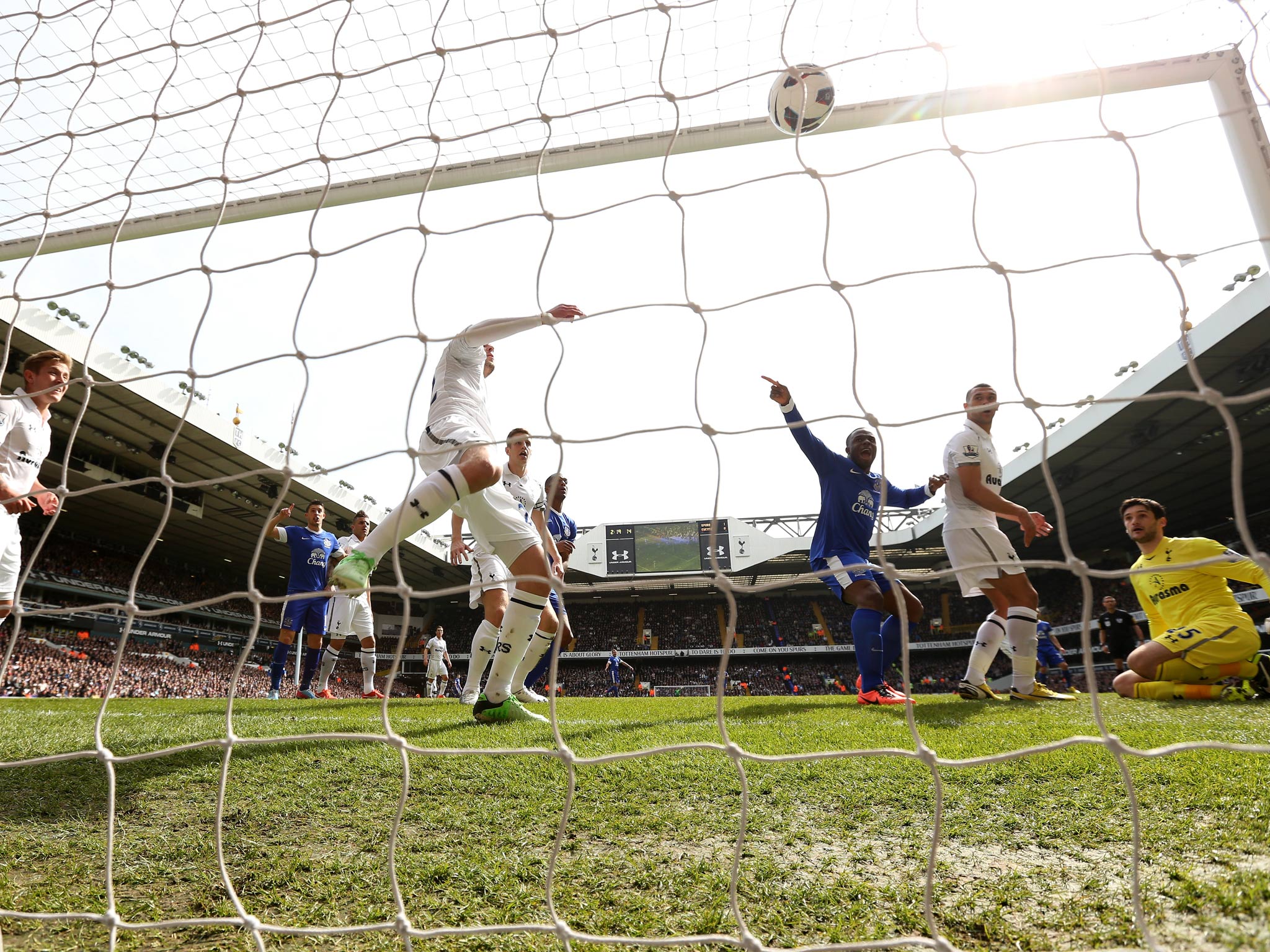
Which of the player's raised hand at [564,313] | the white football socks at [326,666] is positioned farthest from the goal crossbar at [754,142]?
the white football socks at [326,666]

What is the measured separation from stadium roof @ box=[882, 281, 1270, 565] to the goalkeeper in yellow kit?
5.65 m

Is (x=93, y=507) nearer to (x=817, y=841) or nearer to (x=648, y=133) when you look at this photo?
(x=648, y=133)

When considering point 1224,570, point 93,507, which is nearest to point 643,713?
point 1224,570

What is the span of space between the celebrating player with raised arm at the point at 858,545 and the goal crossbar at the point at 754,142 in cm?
170

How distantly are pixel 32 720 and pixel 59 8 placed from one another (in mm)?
3995

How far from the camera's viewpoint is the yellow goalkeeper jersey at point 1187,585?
3.98 m

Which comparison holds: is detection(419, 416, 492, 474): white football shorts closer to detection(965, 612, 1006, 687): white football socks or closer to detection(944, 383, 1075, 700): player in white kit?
detection(944, 383, 1075, 700): player in white kit

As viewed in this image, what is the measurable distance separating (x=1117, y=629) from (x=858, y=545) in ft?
23.3

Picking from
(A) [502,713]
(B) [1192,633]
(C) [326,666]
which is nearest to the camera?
(A) [502,713]

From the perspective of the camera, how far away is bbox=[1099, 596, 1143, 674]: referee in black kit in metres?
9.38

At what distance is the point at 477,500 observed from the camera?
348cm

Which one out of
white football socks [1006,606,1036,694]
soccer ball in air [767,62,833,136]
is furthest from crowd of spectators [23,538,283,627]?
soccer ball in air [767,62,833,136]

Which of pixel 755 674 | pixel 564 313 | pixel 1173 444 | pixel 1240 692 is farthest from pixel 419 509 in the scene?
pixel 755 674

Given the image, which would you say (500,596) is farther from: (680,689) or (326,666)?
(680,689)
